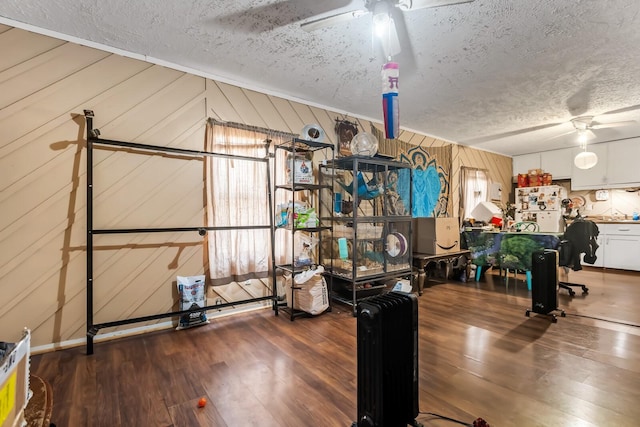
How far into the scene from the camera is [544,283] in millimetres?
2902

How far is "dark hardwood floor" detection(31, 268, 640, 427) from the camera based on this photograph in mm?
1531

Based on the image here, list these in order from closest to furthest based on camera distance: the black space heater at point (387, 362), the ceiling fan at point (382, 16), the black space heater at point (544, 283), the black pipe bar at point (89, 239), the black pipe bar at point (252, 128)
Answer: the black space heater at point (387, 362) < the ceiling fan at point (382, 16) < the black pipe bar at point (89, 239) < the black space heater at point (544, 283) < the black pipe bar at point (252, 128)

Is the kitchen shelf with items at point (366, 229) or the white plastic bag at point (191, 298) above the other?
the kitchen shelf with items at point (366, 229)

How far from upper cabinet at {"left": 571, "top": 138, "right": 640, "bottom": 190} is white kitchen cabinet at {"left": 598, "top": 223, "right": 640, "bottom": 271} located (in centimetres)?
89

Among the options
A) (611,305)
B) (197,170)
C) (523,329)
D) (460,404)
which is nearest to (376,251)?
(523,329)

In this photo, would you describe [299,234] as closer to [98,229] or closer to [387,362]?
[98,229]

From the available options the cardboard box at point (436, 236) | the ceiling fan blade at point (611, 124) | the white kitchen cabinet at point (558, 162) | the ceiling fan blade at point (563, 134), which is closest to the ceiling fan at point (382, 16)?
the cardboard box at point (436, 236)

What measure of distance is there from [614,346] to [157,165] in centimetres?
412

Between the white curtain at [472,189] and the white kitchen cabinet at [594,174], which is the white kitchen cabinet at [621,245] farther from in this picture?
the white curtain at [472,189]

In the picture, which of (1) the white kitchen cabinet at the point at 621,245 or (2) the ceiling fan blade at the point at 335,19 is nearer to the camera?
Answer: (2) the ceiling fan blade at the point at 335,19

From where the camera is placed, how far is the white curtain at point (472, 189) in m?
5.94

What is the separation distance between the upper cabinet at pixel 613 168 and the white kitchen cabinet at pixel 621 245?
89 cm

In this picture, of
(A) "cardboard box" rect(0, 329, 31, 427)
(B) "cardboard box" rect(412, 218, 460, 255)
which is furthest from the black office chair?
(A) "cardboard box" rect(0, 329, 31, 427)

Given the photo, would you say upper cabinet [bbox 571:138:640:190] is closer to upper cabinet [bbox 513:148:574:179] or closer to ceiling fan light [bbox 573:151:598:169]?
upper cabinet [bbox 513:148:574:179]
